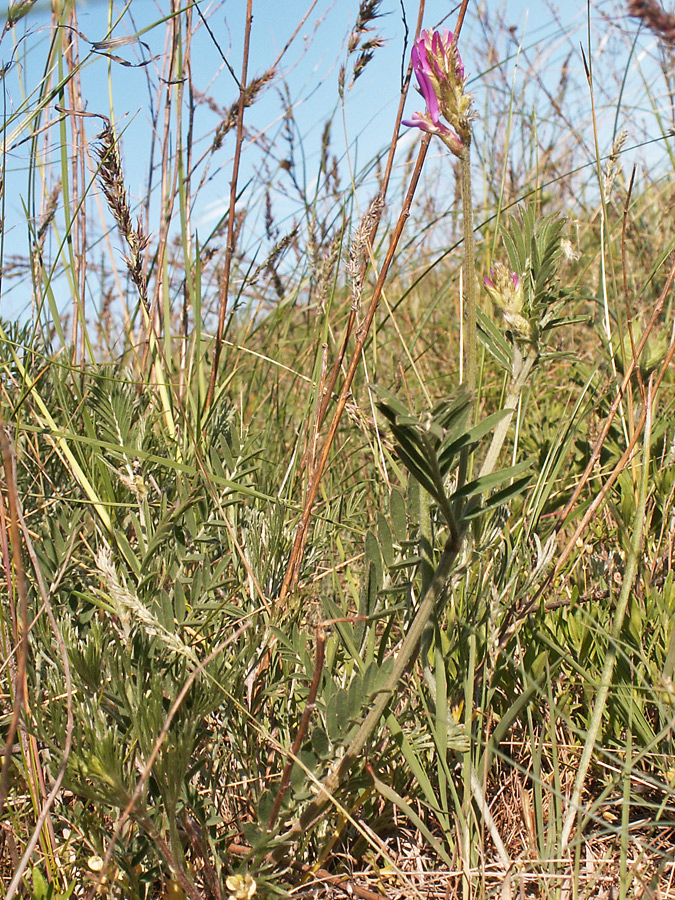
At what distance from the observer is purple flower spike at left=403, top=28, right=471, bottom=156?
874 millimetres

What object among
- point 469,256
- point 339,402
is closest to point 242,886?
point 339,402

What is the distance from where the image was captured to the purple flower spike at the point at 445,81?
874mm

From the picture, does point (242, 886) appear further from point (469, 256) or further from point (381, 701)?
point (469, 256)

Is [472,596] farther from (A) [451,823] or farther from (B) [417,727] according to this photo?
(A) [451,823]

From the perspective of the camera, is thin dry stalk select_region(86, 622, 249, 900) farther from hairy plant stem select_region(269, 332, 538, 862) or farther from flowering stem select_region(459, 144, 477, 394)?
flowering stem select_region(459, 144, 477, 394)

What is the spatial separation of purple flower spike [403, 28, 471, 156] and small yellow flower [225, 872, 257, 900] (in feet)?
2.88

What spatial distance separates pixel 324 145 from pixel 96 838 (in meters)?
1.56

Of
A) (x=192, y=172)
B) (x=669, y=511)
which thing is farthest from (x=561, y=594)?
(x=192, y=172)

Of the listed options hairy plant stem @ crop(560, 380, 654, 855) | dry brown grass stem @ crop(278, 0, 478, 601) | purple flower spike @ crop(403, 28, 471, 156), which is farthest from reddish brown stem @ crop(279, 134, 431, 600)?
hairy plant stem @ crop(560, 380, 654, 855)

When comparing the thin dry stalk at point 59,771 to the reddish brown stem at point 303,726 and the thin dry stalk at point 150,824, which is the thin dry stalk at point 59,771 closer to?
the thin dry stalk at point 150,824

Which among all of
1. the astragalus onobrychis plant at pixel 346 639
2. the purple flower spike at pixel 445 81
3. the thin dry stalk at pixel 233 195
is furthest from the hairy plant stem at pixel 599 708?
the thin dry stalk at pixel 233 195

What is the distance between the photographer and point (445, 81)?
875 millimetres

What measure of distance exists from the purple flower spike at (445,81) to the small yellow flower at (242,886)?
0.88 meters

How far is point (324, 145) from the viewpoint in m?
1.86
